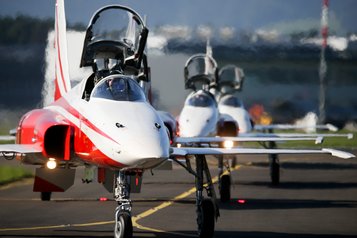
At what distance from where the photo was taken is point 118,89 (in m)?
15.5

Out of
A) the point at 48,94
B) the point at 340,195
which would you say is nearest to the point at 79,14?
the point at 48,94

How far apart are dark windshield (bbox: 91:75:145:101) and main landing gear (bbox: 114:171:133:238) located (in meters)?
1.06

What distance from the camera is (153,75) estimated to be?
32.9 metres

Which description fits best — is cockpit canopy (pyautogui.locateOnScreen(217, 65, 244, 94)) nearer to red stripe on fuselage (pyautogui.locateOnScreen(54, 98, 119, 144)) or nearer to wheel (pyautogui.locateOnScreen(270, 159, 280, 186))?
wheel (pyautogui.locateOnScreen(270, 159, 280, 186))

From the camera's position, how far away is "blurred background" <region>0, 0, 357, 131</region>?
28062 mm

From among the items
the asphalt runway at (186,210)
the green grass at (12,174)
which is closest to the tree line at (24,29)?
the green grass at (12,174)

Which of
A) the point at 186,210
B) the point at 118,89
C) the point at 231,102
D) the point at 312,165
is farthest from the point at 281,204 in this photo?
the point at 312,165

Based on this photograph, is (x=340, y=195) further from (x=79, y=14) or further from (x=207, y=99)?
(x=79, y=14)

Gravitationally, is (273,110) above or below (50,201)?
above

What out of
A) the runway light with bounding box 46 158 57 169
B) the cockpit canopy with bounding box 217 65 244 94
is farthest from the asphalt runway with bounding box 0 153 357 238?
the cockpit canopy with bounding box 217 65 244 94

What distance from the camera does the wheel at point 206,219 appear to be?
16.2m

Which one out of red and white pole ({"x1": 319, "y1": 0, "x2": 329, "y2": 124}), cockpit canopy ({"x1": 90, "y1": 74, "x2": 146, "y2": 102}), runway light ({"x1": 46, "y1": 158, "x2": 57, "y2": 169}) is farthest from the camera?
red and white pole ({"x1": 319, "y1": 0, "x2": 329, "y2": 124})

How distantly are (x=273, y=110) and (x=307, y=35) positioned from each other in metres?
3.95

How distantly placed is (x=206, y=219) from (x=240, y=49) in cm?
1980
